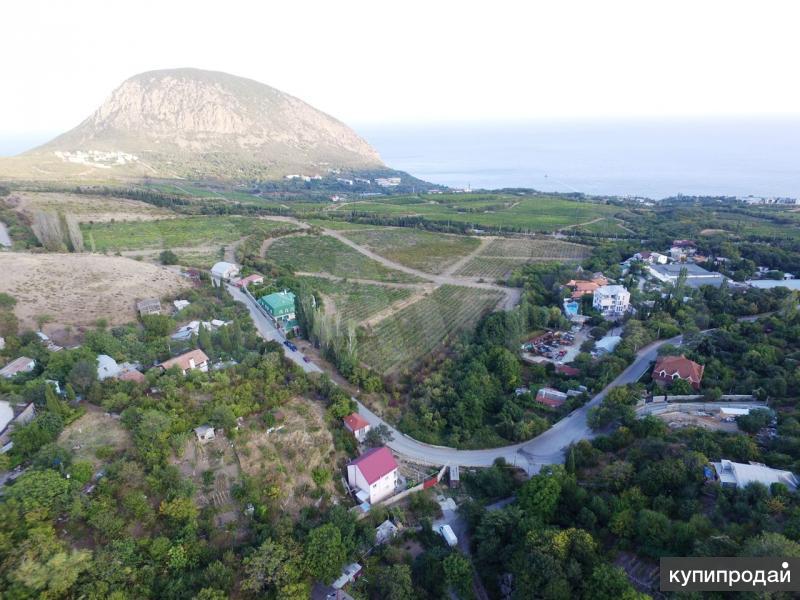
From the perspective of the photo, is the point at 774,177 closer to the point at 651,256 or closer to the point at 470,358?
the point at 651,256

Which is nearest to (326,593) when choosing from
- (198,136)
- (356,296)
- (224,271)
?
(356,296)

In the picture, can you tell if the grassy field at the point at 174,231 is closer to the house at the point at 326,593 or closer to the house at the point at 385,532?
the house at the point at 385,532

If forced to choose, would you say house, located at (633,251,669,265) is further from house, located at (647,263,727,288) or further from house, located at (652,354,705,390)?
house, located at (652,354,705,390)

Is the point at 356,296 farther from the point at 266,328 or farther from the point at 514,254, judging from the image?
the point at 514,254

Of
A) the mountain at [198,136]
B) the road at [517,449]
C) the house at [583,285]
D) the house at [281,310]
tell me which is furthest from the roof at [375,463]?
the mountain at [198,136]

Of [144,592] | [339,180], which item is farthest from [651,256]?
[339,180]

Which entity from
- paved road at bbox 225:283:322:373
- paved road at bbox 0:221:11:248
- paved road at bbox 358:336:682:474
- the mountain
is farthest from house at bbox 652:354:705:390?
the mountain
